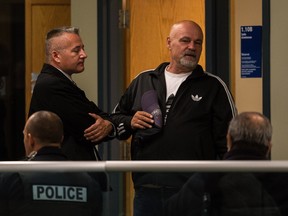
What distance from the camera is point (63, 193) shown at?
16.7 ft

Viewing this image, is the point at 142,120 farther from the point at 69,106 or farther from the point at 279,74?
the point at 279,74

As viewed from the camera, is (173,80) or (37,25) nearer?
(173,80)

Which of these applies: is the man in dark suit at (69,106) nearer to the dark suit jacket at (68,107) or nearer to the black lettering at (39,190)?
the dark suit jacket at (68,107)

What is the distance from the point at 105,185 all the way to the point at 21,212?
505 mm

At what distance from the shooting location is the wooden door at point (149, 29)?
320 inches

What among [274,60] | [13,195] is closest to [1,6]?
[274,60]

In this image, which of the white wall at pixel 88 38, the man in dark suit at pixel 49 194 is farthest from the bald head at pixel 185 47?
the man in dark suit at pixel 49 194

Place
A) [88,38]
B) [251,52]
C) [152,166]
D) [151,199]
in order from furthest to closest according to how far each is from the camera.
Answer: [88,38] → [251,52] → [151,199] → [152,166]

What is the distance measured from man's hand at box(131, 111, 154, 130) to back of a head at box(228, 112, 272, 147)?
0.96 meters

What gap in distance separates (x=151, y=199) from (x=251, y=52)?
294 cm

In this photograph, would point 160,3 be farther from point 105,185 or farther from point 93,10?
point 105,185

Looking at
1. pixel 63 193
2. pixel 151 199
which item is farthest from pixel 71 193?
pixel 151 199

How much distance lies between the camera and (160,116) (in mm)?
6297

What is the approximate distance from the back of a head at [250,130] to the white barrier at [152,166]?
0.54m
